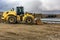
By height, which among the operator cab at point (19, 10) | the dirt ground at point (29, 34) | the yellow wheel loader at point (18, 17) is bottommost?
the dirt ground at point (29, 34)

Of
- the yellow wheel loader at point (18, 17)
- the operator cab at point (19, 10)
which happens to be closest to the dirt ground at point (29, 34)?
the yellow wheel loader at point (18, 17)

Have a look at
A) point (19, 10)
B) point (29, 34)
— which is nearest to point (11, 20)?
point (19, 10)

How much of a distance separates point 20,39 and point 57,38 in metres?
2.66

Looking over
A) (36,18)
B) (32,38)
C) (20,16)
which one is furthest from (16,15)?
(32,38)

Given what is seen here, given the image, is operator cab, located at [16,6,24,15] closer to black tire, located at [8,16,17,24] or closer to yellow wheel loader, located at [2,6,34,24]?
yellow wheel loader, located at [2,6,34,24]

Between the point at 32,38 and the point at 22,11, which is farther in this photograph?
the point at 22,11

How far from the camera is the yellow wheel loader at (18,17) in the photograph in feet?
84.1

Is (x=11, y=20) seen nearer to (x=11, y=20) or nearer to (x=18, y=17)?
(x=11, y=20)

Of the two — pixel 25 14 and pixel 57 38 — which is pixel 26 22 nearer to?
pixel 25 14

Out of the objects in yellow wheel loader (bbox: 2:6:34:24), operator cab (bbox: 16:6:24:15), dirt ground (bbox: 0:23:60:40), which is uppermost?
operator cab (bbox: 16:6:24:15)

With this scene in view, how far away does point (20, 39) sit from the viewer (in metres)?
14.1

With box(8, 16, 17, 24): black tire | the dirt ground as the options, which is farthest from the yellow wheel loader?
the dirt ground

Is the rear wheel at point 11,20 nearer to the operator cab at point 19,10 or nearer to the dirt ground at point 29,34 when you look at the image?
the operator cab at point 19,10

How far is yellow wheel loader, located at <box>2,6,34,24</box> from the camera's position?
25.6 m
